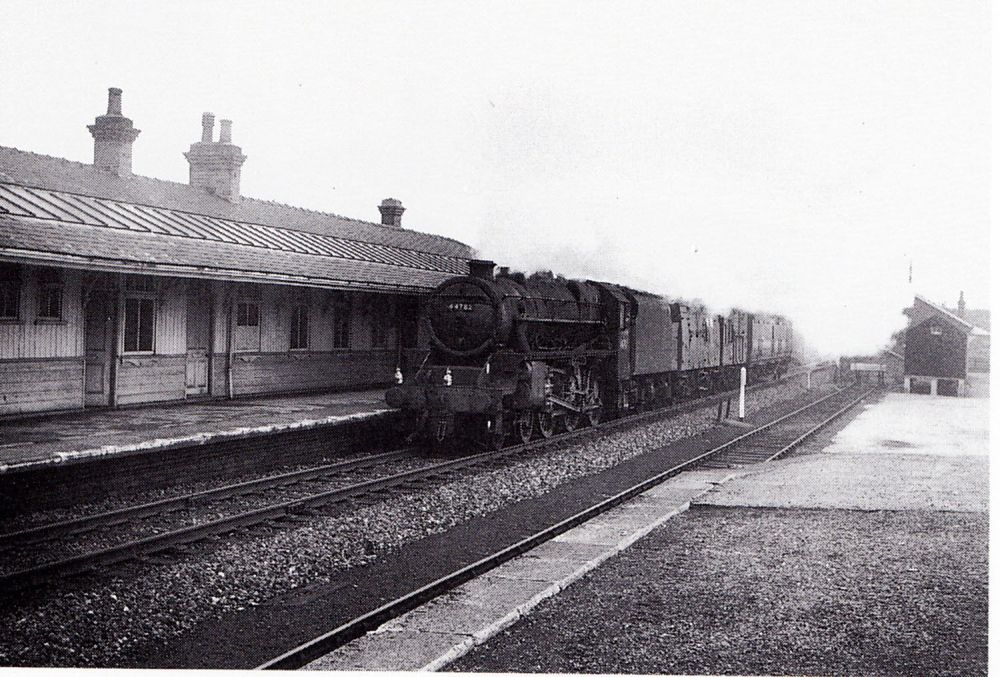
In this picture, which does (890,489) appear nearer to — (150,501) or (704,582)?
(704,582)

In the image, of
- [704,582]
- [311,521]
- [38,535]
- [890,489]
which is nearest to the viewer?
[704,582]

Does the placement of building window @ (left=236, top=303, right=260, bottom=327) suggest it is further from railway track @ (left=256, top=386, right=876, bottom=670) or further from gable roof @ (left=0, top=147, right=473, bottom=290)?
railway track @ (left=256, top=386, right=876, bottom=670)

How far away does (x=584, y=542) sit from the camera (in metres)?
7.57

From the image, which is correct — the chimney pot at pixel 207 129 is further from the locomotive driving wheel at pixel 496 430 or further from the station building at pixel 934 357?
the station building at pixel 934 357

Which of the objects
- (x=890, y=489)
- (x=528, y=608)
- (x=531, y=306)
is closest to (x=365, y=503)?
(x=528, y=608)

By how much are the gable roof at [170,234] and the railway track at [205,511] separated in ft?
10.9

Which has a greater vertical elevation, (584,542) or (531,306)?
(531,306)

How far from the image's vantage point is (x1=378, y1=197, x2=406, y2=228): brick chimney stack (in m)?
27.6

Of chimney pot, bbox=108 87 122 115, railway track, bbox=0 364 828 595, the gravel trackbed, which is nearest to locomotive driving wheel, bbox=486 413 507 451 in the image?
railway track, bbox=0 364 828 595

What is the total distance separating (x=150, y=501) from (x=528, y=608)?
472cm

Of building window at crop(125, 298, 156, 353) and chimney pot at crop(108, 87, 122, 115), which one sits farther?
chimney pot at crop(108, 87, 122, 115)

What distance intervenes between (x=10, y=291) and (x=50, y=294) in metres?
0.61

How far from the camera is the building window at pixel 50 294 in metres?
11.4

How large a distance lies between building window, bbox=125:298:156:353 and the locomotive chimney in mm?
4612
